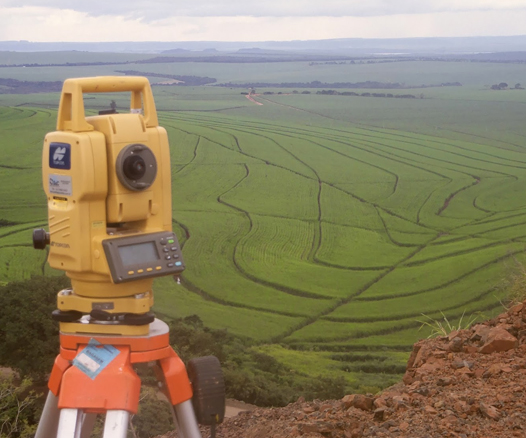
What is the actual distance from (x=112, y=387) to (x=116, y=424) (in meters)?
0.15

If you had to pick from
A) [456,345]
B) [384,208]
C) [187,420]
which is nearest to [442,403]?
[456,345]

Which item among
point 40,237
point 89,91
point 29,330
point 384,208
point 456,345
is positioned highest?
point 89,91

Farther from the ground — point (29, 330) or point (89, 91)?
point (89, 91)

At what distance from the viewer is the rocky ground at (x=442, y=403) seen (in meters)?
3.34

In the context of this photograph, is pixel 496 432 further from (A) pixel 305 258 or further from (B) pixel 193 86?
(B) pixel 193 86

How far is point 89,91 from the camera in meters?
2.90

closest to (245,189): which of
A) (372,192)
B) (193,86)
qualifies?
(372,192)

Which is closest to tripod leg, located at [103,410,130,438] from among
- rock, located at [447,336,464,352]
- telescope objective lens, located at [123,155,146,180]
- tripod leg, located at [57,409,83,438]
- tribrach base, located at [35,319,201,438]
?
tribrach base, located at [35,319,201,438]

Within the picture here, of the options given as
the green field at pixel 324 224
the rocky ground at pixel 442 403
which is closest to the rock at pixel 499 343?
the rocky ground at pixel 442 403

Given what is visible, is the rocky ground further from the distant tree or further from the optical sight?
the distant tree

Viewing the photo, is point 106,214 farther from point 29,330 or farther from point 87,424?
point 29,330

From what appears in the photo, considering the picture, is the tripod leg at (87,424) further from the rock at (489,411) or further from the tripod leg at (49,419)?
the rock at (489,411)

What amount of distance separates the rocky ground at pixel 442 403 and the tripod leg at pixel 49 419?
116cm

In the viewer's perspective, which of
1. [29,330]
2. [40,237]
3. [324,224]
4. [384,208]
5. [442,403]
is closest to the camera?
[40,237]
